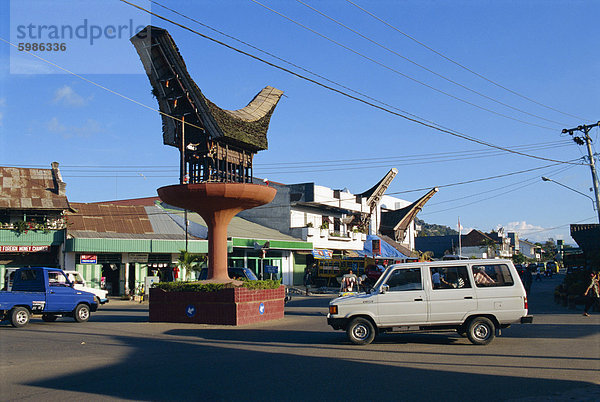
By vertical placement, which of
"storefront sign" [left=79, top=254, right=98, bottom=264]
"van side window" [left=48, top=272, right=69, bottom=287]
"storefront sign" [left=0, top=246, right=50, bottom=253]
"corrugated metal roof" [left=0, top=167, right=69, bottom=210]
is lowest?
"van side window" [left=48, top=272, right=69, bottom=287]

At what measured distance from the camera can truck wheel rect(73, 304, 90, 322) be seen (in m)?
19.6

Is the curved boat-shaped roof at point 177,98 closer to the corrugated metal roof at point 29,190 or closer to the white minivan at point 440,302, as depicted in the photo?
the white minivan at point 440,302

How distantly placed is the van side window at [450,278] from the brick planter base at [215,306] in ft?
25.5

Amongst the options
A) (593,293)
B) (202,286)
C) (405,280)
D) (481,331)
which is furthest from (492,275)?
(593,293)

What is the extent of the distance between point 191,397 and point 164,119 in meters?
17.8

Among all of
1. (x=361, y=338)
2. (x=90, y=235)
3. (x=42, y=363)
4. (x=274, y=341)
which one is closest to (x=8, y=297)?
(x=42, y=363)

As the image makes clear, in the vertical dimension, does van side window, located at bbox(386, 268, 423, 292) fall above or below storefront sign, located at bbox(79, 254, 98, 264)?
below

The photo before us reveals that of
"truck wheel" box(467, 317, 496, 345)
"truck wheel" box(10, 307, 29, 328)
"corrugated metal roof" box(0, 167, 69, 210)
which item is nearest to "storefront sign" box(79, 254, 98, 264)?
"corrugated metal roof" box(0, 167, 69, 210)

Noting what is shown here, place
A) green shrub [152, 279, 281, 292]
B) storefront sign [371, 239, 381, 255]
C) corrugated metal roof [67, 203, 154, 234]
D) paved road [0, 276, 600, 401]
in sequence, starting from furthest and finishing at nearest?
storefront sign [371, 239, 381, 255], corrugated metal roof [67, 203, 154, 234], green shrub [152, 279, 281, 292], paved road [0, 276, 600, 401]

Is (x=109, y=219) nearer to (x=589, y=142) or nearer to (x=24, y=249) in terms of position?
(x=24, y=249)

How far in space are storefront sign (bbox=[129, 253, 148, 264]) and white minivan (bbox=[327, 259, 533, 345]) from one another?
27548 millimetres

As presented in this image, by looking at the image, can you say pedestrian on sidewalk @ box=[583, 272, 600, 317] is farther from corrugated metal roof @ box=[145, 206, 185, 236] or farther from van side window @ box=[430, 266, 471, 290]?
corrugated metal roof @ box=[145, 206, 185, 236]

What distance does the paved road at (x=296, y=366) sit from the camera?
7926 mm

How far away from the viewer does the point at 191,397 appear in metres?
7.66
